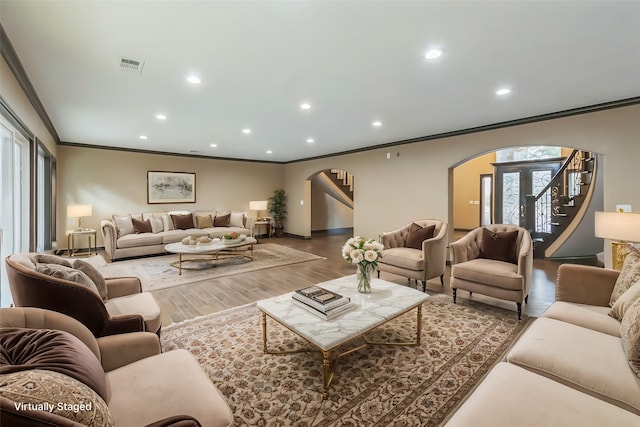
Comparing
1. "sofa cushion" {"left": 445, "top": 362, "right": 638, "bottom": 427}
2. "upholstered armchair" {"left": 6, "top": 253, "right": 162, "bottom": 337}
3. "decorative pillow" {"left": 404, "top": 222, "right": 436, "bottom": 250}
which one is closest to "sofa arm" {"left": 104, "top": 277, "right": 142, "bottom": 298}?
"upholstered armchair" {"left": 6, "top": 253, "right": 162, "bottom": 337}

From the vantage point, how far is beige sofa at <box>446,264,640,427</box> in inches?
44.0

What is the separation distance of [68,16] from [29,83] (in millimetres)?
1700

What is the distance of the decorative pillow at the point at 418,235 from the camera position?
4.30 meters

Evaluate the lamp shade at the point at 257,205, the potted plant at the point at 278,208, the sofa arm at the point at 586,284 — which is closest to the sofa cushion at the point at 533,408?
the sofa arm at the point at 586,284

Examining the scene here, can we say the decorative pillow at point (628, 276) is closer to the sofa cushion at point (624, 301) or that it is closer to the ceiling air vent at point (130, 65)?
the sofa cushion at point (624, 301)

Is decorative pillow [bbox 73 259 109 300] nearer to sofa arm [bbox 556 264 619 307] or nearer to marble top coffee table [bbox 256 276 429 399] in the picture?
marble top coffee table [bbox 256 276 429 399]

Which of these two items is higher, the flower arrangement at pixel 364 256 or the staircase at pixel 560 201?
the staircase at pixel 560 201

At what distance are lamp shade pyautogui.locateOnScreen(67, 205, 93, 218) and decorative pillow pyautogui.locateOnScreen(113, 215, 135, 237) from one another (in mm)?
478

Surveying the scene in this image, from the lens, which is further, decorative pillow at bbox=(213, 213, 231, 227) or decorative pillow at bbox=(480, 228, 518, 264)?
decorative pillow at bbox=(213, 213, 231, 227)

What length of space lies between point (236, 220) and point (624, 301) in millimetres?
7376

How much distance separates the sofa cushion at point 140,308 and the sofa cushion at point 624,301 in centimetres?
308

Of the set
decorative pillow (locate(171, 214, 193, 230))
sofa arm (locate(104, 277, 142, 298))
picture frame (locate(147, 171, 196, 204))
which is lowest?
sofa arm (locate(104, 277, 142, 298))

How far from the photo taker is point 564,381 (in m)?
1.42

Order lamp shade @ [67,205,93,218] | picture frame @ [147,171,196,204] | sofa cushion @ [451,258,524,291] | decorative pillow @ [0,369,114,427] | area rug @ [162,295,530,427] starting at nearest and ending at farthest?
decorative pillow @ [0,369,114,427], area rug @ [162,295,530,427], sofa cushion @ [451,258,524,291], lamp shade @ [67,205,93,218], picture frame @ [147,171,196,204]
